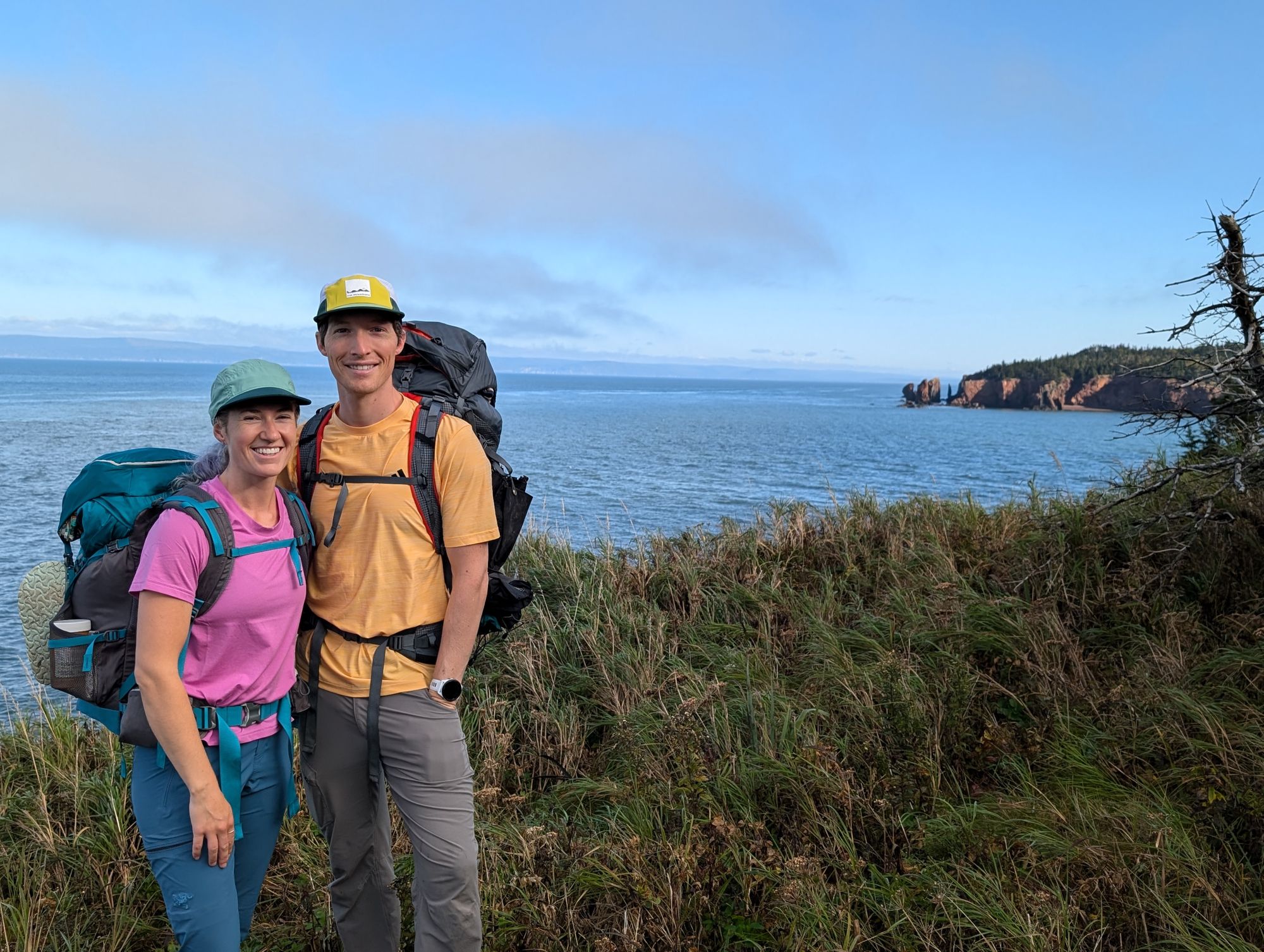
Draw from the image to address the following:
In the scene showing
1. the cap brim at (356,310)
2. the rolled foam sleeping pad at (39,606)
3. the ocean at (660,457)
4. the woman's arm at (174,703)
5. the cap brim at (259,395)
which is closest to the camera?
the woman's arm at (174,703)

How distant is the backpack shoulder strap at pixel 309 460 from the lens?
290 centimetres

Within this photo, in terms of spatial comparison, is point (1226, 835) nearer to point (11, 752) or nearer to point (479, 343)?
point (479, 343)

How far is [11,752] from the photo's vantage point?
17.7 feet

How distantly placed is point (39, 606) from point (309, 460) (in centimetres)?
90

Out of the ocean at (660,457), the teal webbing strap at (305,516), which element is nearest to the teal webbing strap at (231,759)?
the teal webbing strap at (305,516)

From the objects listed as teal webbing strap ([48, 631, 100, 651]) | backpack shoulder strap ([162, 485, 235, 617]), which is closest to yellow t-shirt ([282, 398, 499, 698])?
backpack shoulder strap ([162, 485, 235, 617])

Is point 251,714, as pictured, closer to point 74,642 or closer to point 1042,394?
point 74,642

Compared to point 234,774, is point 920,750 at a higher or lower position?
lower

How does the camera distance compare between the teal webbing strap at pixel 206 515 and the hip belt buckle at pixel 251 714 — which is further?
the hip belt buckle at pixel 251 714

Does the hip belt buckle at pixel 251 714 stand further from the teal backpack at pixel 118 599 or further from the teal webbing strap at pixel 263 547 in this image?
the teal webbing strap at pixel 263 547

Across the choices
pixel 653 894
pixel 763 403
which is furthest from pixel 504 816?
pixel 763 403

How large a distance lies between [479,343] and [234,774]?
1736mm

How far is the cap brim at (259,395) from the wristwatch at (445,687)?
980 millimetres

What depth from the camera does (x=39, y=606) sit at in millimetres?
2646
